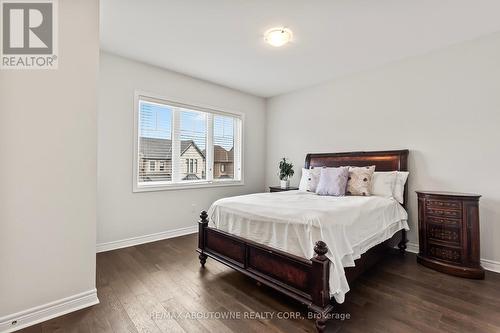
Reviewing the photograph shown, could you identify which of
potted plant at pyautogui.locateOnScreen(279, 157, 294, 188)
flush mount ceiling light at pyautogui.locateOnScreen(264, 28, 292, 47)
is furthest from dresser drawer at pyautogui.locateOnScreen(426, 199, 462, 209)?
flush mount ceiling light at pyautogui.locateOnScreen(264, 28, 292, 47)

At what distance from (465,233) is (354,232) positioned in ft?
4.80

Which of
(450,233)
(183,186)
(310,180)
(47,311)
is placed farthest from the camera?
(183,186)

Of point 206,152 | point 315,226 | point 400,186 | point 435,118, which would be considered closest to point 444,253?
point 400,186

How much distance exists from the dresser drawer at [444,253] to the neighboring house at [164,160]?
353 centimetres

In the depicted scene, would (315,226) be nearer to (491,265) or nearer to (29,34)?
(491,265)

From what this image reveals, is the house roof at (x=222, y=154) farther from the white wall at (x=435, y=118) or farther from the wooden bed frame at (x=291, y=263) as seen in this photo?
the wooden bed frame at (x=291, y=263)

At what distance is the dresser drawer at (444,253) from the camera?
2516 millimetres

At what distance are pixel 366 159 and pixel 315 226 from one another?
2.30m

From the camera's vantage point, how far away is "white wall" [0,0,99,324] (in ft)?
5.34

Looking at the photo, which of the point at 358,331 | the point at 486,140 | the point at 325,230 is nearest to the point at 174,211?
the point at 325,230

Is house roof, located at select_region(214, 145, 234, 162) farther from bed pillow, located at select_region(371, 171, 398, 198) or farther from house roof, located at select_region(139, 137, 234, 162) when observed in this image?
bed pillow, located at select_region(371, 171, 398, 198)

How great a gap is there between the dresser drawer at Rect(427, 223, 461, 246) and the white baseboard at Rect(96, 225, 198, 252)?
3.42 metres

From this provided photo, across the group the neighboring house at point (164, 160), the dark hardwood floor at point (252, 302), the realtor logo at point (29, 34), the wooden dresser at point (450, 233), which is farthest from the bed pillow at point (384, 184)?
the realtor logo at point (29, 34)

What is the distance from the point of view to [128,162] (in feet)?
11.1
